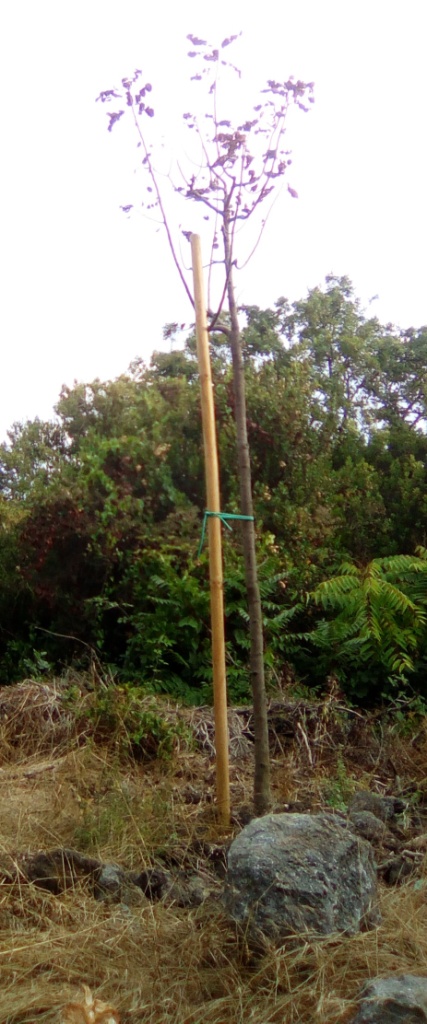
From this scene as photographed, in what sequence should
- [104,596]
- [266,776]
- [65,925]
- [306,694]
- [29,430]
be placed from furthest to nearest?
[29,430] < [104,596] < [306,694] < [266,776] < [65,925]

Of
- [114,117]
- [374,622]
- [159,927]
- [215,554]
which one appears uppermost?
[114,117]

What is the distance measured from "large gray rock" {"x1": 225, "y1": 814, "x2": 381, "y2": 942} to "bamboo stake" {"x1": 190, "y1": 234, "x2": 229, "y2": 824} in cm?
119

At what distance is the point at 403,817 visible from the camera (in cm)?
475

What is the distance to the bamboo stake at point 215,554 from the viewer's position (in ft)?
15.0

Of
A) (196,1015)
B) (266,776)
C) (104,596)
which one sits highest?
(104,596)

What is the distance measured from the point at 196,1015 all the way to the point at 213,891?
2.97 ft

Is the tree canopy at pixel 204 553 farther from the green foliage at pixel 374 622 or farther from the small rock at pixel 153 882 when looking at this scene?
the small rock at pixel 153 882

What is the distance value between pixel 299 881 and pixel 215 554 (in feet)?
5.88

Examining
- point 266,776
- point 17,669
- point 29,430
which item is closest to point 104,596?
point 17,669

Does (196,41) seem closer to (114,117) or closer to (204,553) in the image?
(114,117)

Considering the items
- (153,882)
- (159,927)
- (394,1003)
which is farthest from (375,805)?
(394,1003)

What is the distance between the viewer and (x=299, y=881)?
10.3 feet

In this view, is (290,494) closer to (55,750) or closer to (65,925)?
(55,750)

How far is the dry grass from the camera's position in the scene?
2.89 m
